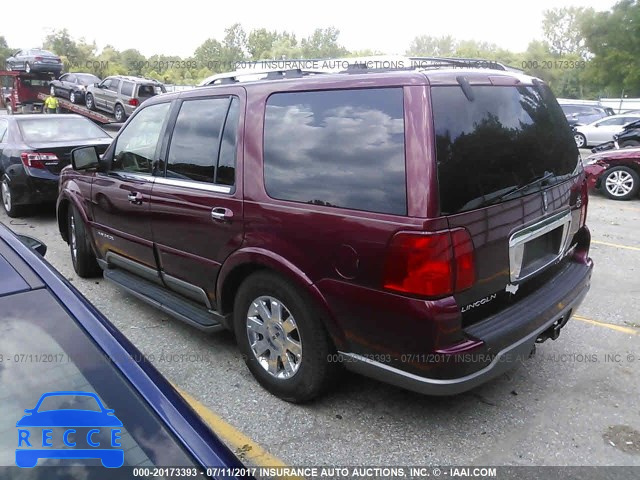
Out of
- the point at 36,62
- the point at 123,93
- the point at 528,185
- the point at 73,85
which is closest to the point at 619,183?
the point at 528,185

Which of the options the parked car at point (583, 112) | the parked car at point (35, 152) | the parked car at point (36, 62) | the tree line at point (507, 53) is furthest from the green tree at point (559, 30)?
the parked car at point (35, 152)

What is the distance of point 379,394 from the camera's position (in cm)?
337

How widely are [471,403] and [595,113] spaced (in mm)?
24252

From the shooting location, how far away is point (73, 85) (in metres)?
23.7

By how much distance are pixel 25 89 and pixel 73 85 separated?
125 inches

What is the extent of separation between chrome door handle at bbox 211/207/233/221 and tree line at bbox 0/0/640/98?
5.68m

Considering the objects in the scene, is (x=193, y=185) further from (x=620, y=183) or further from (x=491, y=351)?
(x=620, y=183)

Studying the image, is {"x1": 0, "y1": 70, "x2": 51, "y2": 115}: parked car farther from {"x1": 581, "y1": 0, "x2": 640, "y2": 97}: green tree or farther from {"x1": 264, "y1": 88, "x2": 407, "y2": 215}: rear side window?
{"x1": 581, "y1": 0, "x2": 640, "y2": 97}: green tree

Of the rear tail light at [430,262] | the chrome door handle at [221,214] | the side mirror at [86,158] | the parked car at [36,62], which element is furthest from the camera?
the parked car at [36,62]

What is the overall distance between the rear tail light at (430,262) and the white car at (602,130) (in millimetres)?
19797

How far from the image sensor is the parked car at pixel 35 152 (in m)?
7.92

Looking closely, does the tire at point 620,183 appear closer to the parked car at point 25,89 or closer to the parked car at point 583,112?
the parked car at point 583,112

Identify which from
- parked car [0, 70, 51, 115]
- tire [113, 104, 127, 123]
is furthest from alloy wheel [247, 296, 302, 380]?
parked car [0, 70, 51, 115]

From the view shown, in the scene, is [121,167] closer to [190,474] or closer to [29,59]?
[190,474]
